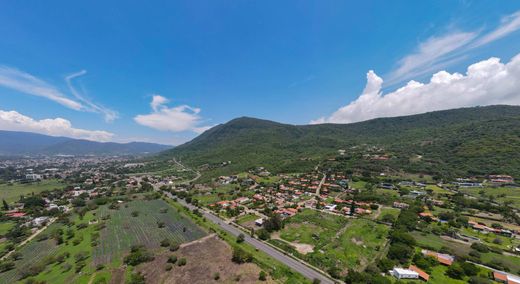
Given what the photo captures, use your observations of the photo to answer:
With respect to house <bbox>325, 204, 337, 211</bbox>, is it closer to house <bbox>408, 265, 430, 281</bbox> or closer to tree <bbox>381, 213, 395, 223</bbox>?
tree <bbox>381, 213, 395, 223</bbox>

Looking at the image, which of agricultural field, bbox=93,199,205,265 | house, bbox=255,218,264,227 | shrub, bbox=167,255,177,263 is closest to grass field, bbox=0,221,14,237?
agricultural field, bbox=93,199,205,265

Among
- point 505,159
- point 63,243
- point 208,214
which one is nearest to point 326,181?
point 208,214

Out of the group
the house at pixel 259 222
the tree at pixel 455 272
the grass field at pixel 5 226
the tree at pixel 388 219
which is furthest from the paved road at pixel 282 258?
the grass field at pixel 5 226

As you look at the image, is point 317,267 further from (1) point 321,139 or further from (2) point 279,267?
(1) point 321,139

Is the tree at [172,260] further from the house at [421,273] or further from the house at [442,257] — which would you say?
the house at [442,257]

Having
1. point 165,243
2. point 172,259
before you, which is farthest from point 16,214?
point 172,259

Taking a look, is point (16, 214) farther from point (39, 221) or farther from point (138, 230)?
point (138, 230)

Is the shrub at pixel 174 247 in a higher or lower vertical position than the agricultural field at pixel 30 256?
higher
